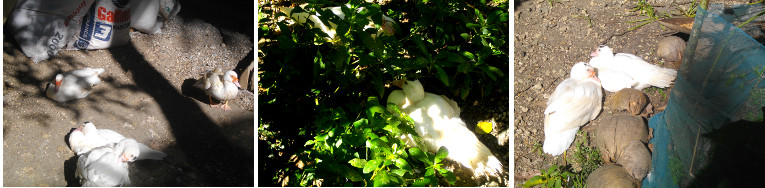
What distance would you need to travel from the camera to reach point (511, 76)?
1.38 metres

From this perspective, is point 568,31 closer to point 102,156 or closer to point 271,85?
point 271,85

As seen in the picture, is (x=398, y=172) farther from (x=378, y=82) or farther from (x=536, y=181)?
(x=536, y=181)

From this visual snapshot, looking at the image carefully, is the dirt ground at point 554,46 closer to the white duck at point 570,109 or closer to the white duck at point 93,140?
the white duck at point 570,109

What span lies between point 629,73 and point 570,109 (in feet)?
0.62

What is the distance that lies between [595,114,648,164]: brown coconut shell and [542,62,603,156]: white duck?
43 millimetres

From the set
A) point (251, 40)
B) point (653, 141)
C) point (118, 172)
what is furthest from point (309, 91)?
point (653, 141)

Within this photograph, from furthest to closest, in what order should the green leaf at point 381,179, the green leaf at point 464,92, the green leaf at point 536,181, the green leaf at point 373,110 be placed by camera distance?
the green leaf at point 464,92 < the green leaf at point 536,181 < the green leaf at point 373,110 < the green leaf at point 381,179

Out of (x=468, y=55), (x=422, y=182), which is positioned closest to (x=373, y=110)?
(x=422, y=182)

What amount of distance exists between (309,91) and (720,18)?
115 cm

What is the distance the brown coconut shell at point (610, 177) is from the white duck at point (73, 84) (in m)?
1.31

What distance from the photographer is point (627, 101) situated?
1.37 m

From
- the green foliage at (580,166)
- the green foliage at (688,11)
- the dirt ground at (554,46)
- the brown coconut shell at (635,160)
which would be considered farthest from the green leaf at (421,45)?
the green foliage at (688,11)

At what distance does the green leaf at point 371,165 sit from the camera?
1.19 meters

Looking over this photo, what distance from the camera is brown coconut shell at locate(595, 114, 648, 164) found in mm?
1362
